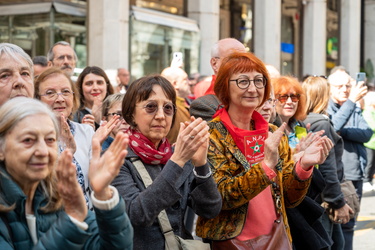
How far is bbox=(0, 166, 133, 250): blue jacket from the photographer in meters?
2.99

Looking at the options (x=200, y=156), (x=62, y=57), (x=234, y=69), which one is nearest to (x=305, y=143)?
(x=234, y=69)

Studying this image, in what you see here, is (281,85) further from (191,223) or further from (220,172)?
(191,223)

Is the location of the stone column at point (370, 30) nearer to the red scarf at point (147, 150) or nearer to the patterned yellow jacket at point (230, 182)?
the patterned yellow jacket at point (230, 182)

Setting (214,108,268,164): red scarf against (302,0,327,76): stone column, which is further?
(302,0,327,76): stone column

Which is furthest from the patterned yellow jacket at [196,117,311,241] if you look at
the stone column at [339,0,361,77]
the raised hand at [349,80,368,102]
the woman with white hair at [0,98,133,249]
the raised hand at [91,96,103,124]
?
the stone column at [339,0,361,77]

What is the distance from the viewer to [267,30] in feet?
81.1

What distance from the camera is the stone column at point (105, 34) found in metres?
17.7

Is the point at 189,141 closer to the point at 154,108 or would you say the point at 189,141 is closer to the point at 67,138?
the point at 154,108

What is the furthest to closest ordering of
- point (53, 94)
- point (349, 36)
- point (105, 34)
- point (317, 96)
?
1. point (349, 36)
2. point (105, 34)
3. point (317, 96)
4. point (53, 94)

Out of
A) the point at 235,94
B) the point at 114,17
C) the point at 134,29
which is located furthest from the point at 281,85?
the point at 134,29

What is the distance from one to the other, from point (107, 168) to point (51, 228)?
0.34m

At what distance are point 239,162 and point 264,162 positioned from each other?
0.24m

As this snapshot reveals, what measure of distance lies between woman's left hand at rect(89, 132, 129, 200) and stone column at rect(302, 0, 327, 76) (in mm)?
25092

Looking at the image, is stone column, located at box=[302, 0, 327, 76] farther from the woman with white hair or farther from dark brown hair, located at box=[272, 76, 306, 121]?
the woman with white hair
